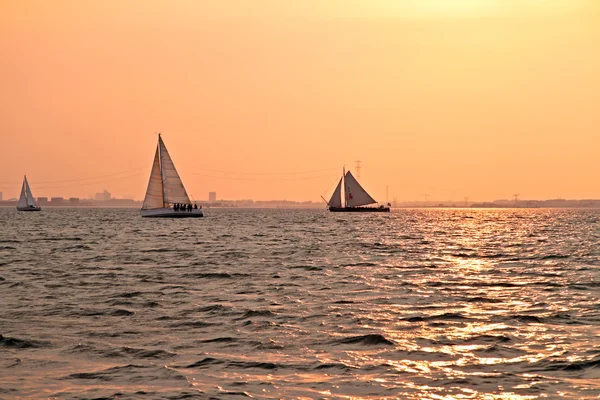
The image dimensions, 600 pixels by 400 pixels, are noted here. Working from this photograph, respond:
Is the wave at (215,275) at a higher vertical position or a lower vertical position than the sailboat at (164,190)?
lower

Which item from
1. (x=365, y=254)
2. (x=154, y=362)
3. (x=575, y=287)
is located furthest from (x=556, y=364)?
(x=365, y=254)

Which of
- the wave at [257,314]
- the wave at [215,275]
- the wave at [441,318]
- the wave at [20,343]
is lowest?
the wave at [441,318]

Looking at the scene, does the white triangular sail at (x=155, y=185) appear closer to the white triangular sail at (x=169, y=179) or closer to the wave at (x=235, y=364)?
the white triangular sail at (x=169, y=179)

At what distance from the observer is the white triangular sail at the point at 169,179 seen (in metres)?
130

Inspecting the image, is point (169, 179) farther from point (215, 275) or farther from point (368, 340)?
point (368, 340)

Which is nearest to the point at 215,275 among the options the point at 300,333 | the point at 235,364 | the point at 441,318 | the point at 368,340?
the point at 441,318

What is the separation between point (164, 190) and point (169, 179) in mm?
2118

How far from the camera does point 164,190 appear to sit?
13012cm

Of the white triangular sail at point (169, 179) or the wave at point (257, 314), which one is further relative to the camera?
the white triangular sail at point (169, 179)

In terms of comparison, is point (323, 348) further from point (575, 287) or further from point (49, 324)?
point (575, 287)

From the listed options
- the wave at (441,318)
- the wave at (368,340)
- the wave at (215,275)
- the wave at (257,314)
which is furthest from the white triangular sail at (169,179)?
the wave at (368,340)

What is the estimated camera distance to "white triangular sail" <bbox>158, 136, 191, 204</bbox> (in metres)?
130

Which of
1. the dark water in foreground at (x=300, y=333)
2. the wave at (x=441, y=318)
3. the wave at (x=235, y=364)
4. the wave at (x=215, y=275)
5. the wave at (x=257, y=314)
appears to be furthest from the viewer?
the wave at (x=215, y=275)

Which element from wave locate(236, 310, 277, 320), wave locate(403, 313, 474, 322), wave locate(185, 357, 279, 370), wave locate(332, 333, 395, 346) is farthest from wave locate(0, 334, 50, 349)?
wave locate(403, 313, 474, 322)
